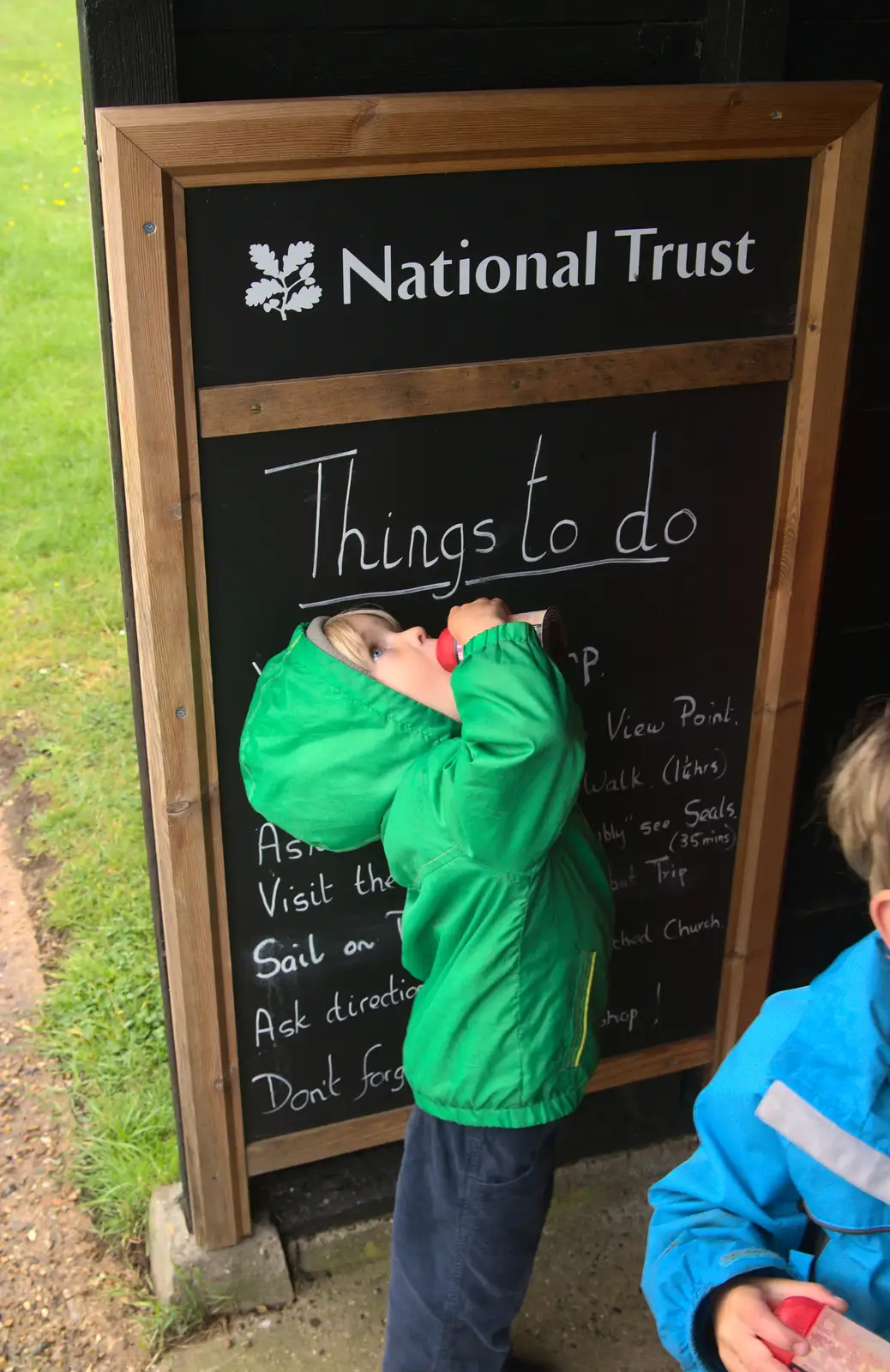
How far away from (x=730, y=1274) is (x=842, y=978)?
0.36m

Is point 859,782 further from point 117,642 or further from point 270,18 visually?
point 117,642

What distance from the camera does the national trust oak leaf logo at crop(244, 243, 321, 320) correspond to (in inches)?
83.4

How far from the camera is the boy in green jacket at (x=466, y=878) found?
2.03m

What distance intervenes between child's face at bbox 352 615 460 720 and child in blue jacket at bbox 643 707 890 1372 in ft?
2.40

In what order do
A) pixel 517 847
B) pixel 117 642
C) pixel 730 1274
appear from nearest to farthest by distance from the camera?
pixel 730 1274, pixel 517 847, pixel 117 642

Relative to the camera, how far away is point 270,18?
7.00ft

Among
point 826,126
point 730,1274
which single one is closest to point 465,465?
point 826,126

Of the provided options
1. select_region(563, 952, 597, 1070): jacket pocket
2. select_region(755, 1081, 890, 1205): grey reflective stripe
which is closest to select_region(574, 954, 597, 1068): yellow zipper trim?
select_region(563, 952, 597, 1070): jacket pocket

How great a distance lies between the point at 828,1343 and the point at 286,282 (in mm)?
1702

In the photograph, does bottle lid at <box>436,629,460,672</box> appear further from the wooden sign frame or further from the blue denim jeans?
the blue denim jeans

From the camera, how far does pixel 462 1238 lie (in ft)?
7.91

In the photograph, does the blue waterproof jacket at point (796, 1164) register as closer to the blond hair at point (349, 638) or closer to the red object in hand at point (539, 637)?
the red object in hand at point (539, 637)

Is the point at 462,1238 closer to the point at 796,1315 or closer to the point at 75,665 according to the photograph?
the point at 796,1315

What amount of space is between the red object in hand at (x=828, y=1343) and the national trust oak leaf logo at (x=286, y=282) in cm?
164
